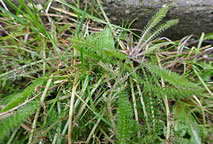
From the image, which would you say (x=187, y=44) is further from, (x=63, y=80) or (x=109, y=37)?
(x=63, y=80)

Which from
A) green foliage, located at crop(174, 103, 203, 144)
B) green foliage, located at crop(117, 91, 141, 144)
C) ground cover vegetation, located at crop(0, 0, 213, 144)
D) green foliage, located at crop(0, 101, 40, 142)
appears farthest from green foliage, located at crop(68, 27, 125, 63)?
green foliage, located at crop(174, 103, 203, 144)

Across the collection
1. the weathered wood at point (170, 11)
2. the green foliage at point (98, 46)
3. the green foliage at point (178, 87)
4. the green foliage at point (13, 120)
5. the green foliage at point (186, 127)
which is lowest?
the green foliage at point (13, 120)

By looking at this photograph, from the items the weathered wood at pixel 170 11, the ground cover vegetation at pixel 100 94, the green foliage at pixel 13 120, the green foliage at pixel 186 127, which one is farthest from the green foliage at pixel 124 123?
the weathered wood at pixel 170 11

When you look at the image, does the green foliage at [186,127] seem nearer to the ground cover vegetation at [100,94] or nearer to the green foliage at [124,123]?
the ground cover vegetation at [100,94]

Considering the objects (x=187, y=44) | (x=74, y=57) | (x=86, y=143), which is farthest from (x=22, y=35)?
(x=187, y=44)

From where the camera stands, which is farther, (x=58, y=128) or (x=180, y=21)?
(x=180, y=21)

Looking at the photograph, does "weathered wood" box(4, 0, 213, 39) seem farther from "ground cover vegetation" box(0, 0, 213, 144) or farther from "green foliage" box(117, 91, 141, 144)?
"green foliage" box(117, 91, 141, 144)

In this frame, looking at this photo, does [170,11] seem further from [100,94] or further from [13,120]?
[13,120]

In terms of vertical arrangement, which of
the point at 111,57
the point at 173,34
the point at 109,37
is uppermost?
the point at 173,34
